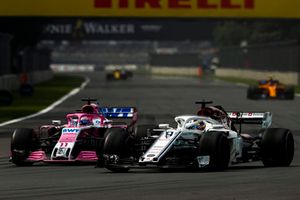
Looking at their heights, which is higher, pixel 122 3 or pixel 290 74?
pixel 122 3

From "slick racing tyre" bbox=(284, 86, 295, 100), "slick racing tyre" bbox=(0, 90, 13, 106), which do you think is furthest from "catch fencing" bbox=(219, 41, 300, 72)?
"slick racing tyre" bbox=(0, 90, 13, 106)

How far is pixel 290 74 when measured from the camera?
88.2 metres

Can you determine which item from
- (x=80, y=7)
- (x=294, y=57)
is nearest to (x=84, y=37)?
(x=294, y=57)

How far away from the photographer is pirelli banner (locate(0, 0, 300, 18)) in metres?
43.7

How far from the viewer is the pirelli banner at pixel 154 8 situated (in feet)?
143

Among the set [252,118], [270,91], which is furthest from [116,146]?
[270,91]

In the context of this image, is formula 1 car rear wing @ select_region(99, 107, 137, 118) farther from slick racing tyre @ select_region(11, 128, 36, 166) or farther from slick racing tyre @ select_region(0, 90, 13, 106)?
slick racing tyre @ select_region(0, 90, 13, 106)

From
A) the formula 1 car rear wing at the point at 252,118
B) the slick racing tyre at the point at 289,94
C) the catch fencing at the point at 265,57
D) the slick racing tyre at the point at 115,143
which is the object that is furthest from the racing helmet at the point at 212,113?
the catch fencing at the point at 265,57

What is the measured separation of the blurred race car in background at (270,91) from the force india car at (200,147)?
3517 centimetres

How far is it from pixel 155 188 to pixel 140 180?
1.32 m

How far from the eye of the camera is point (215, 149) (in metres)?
17.8

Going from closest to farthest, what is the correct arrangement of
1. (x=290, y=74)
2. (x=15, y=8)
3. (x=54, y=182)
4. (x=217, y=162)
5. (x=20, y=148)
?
(x=54, y=182) < (x=217, y=162) < (x=20, y=148) < (x=15, y=8) < (x=290, y=74)

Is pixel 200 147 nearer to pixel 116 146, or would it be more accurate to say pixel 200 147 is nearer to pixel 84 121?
pixel 116 146

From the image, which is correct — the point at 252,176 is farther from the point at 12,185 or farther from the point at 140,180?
the point at 12,185
